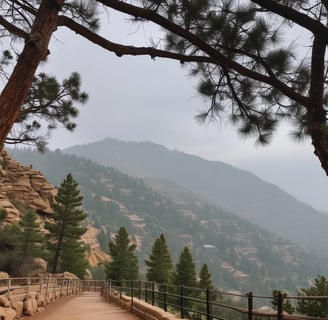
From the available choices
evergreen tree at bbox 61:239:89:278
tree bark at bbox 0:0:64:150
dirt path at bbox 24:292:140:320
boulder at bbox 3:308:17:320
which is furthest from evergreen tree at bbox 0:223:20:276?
tree bark at bbox 0:0:64:150

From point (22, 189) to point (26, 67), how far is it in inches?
2105

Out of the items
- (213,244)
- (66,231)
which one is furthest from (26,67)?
(213,244)

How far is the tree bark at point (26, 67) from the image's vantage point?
3822mm

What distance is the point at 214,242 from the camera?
594 ft

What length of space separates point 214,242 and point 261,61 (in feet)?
594

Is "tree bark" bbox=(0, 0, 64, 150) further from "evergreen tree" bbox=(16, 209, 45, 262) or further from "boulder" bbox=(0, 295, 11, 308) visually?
"evergreen tree" bbox=(16, 209, 45, 262)

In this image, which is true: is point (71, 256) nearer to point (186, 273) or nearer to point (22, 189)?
point (186, 273)

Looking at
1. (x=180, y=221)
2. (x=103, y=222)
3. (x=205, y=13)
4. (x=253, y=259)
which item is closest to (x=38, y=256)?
(x=205, y=13)

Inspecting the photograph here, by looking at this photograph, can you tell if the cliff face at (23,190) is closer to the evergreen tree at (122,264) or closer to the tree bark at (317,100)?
the evergreen tree at (122,264)

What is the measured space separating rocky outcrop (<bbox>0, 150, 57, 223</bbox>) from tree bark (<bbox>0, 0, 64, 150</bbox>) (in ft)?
153

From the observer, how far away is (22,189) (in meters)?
54.4

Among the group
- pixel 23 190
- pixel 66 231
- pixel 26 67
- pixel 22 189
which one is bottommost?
pixel 26 67

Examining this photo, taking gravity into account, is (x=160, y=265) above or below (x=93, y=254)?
below

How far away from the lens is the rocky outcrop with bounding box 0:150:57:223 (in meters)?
51.6
